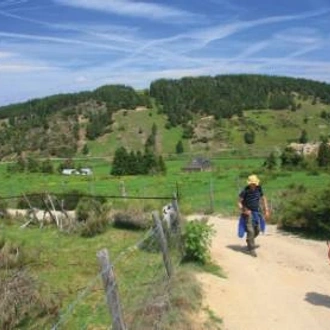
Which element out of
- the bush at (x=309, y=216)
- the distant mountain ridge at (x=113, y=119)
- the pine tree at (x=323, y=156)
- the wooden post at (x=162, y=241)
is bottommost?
the distant mountain ridge at (x=113, y=119)

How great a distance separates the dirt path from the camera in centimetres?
1027

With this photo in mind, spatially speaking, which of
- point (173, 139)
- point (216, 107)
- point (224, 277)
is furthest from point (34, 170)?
point (216, 107)

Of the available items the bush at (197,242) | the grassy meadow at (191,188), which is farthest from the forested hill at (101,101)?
the bush at (197,242)

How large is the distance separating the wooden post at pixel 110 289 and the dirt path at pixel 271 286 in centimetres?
275

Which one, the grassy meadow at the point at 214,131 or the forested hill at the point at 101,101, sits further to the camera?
the forested hill at the point at 101,101

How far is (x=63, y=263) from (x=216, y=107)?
551ft

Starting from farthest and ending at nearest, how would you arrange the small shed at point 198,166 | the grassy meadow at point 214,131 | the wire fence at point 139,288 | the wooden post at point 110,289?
the grassy meadow at point 214,131 < the small shed at point 198,166 < the wire fence at point 139,288 < the wooden post at point 110,289

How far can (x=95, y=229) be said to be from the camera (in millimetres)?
20766

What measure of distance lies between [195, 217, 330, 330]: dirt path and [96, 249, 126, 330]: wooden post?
9.01ft

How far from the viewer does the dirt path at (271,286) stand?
10.3 metres

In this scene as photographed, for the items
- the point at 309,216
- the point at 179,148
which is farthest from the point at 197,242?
the point at 179,148

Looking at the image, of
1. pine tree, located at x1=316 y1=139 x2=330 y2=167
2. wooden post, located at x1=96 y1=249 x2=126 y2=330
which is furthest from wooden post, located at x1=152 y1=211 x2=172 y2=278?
pine tree, located at x1=316 y1=139 x2=330 y2=167

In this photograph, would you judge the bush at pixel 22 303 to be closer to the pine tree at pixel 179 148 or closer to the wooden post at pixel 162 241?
the wooden post at pixel 162 241

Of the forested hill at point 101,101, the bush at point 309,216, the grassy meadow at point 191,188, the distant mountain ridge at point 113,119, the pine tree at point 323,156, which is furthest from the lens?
the forested hill at point 101,101
